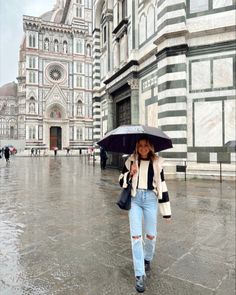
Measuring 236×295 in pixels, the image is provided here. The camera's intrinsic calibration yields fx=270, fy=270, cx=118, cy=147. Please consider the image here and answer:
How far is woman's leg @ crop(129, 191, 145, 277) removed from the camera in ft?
9.25

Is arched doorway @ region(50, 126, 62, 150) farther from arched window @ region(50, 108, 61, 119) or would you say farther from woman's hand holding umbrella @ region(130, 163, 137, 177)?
woman's hand holding umbrella @ region(130, 163, 137, 177)

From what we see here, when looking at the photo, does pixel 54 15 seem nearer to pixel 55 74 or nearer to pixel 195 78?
pixel 55 74

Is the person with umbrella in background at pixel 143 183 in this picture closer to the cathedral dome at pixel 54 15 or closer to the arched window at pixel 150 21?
the arched window at pixel 150 21

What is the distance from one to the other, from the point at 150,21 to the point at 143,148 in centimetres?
1189

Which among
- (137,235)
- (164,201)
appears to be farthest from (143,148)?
(137,235)

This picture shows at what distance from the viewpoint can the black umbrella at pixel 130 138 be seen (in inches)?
114

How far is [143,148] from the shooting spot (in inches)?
118

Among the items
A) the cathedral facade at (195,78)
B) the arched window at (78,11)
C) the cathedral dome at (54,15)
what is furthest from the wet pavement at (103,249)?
the cathedral dome at (54,15)

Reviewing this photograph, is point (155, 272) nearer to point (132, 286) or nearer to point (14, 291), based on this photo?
point (132, 286)

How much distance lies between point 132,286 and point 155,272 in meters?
0.43

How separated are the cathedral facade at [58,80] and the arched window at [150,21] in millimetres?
43838

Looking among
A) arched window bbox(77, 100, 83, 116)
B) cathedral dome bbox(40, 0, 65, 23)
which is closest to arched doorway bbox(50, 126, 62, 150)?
arched window bbox(77, 100, 83, 116)

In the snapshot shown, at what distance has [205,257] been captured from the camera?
361cm

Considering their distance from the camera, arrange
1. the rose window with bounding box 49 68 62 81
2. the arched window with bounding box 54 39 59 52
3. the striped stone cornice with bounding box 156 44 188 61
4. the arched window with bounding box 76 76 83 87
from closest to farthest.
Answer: the striped stone cornice with bounding box 156 44 188 61
the arched window with bounding box 54 39 59 52
the rose window with bounding box 49 68 62 81
the arched window with bounding box 76 76 83 87
